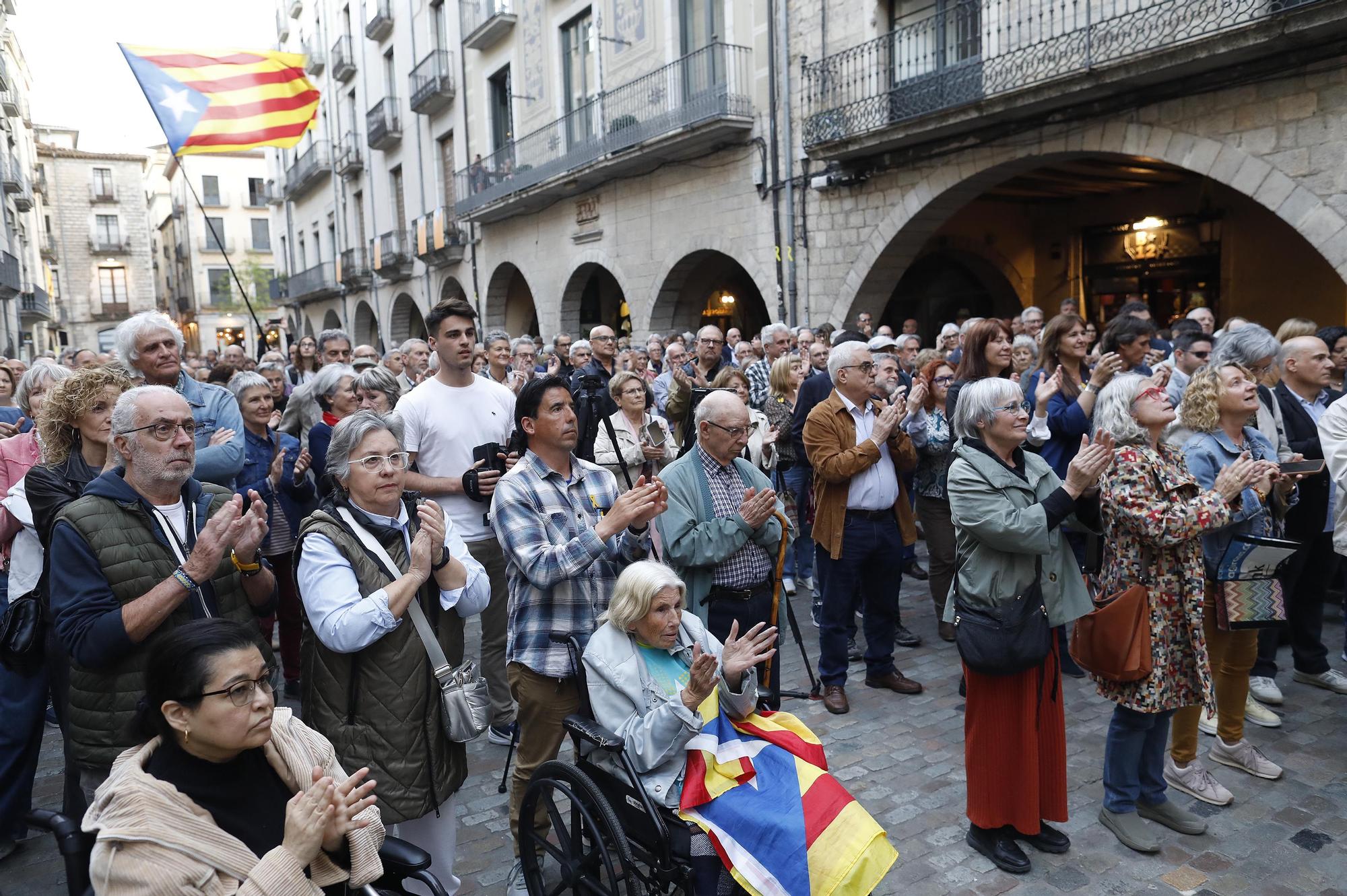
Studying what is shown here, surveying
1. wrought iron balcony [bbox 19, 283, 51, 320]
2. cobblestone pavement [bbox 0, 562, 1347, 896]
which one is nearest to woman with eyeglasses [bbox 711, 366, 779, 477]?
cobblestone pavement [bbox 0, 562, 1347, 896]

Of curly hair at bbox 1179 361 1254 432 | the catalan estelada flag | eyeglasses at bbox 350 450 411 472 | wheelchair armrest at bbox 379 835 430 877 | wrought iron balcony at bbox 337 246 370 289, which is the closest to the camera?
wheelchair armrest at bbox 379 835 430 877

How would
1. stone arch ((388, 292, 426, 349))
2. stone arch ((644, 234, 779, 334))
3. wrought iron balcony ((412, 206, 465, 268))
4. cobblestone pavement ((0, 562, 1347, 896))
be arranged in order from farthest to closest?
stone arch ((388, 292, 426, 349)), wrought iron balcony ((412, 206, 465, 268)), stone arch ((644, 234, 779, 334)), cobblestone pavement ((0, 562, 1347, 896))

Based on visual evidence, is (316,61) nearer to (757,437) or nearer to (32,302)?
(32,302)

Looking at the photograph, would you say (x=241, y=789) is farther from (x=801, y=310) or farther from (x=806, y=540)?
(x=801, y=310)

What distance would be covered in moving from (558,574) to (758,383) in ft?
17.1

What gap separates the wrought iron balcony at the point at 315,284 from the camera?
33.1 meters

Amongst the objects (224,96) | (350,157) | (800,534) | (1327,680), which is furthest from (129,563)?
(350,157)

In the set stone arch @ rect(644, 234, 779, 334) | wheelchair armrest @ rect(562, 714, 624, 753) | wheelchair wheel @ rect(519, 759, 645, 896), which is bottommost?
wheelchair wheel @ rect(519, 759, 645, 896)

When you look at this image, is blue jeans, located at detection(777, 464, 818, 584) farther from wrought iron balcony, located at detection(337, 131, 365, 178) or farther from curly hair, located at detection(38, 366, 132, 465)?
wrought iron balcony, located at detection(337, 131, 365, 178)

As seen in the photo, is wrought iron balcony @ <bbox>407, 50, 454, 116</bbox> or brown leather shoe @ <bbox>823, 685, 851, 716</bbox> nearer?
brown leather shoe @ <bbox>823, 685, 851, 716</bbox>

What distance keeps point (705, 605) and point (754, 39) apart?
37.5 feet

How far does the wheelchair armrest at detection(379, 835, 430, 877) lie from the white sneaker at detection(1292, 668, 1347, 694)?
503 centimetres

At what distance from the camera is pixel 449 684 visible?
112 inches

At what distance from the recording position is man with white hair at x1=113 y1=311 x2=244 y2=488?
3977 millimetres
